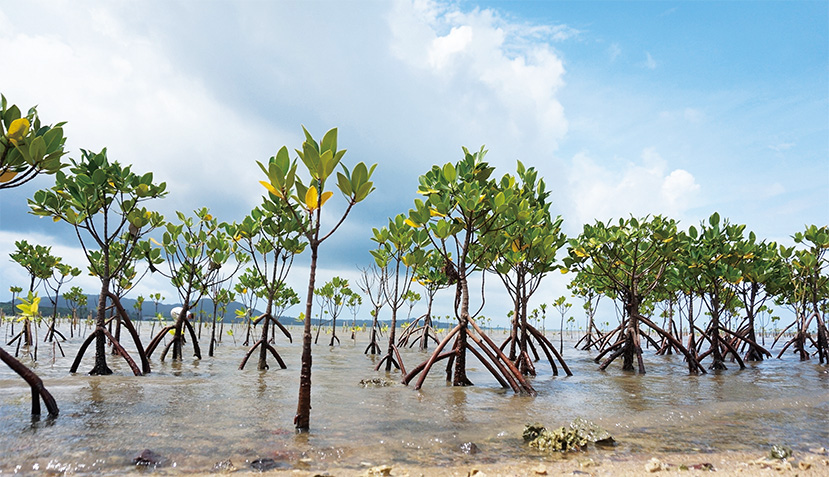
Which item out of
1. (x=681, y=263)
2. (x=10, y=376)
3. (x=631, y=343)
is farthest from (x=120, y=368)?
(x=681, y=263)

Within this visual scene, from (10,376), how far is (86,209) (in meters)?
3.02

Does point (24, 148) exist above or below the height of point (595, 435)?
above

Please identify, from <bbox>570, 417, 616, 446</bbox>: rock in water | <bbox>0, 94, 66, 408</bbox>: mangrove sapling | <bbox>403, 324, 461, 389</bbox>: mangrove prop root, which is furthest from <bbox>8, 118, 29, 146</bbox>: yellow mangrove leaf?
<bbox>570, 417, 616, 446</bbox>: rock in water

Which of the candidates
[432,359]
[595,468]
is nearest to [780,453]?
[595,468]

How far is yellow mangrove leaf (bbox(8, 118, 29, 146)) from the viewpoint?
3561 mm

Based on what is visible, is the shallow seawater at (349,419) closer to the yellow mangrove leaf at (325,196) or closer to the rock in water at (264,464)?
the rock in water at (264,464)

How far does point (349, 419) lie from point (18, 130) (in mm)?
3968

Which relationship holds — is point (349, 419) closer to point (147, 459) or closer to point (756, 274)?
point (147, 459)

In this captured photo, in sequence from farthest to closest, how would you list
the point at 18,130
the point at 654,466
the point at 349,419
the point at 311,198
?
the point at 349,419 → the point at 311,198 → the point at 18,130 → the point at 654,466

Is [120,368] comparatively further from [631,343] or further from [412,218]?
[631,343]

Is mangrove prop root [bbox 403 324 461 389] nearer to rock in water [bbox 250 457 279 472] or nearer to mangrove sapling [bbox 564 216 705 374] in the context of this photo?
rock in water [bbox 250 457 279 472]

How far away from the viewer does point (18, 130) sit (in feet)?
11.8

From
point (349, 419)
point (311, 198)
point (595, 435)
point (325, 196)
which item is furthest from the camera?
point (349, 419)

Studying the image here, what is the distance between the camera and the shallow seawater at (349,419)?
3.49 meters
